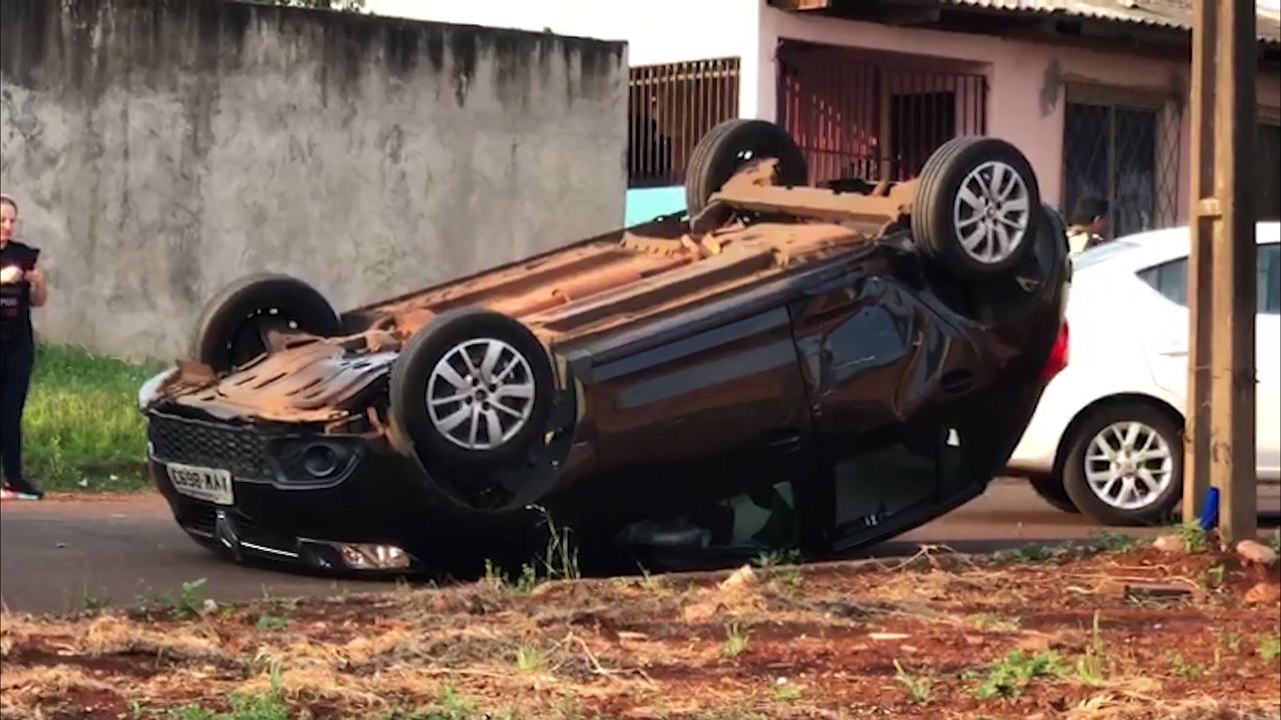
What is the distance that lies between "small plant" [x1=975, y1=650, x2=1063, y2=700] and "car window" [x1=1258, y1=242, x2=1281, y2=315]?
5.36 metres

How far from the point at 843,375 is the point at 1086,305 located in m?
3.09


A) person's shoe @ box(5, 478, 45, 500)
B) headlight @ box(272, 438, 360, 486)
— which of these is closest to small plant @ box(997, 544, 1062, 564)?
headlight @ box(272, 438, 360, 486)

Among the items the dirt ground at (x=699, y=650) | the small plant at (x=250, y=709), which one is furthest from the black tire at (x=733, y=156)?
the small plant at (x=250, y=709)

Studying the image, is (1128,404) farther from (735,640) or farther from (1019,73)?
(1019,73)

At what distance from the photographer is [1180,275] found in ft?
35.9

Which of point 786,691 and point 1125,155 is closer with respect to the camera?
point 786,691

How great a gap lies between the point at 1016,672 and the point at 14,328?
6.42 metres

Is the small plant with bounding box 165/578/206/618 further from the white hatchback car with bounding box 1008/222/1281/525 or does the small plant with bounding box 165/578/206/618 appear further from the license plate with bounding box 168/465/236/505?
the white hatchback car with bounding box 1008/222/1281/525

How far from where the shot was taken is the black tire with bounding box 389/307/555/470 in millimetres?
7289

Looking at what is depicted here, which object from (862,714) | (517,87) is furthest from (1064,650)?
(517,87)

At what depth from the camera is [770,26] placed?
56.2 feet

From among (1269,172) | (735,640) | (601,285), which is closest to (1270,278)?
(601,285)

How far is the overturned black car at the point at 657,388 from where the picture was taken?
7473 millimetres

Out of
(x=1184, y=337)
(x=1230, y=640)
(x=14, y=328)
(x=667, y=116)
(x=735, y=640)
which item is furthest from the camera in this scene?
(x=667, y=116)
